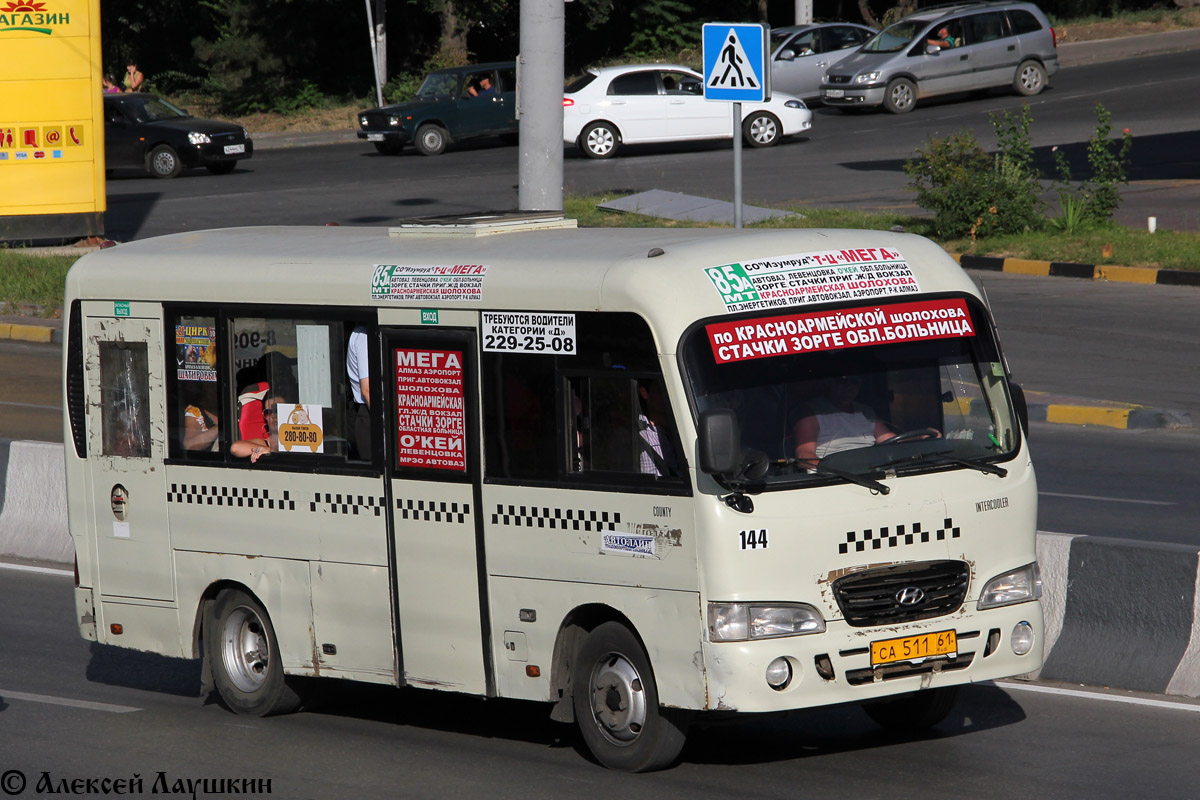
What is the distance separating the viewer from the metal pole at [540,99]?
12.8 m

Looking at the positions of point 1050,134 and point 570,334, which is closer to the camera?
point 570,334

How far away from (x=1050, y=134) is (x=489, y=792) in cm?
2850

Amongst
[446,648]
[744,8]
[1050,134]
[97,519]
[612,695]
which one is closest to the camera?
[612,695]

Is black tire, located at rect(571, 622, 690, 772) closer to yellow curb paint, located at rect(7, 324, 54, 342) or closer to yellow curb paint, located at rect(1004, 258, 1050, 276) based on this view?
yellow curb paint, located at rect(1004, 258, 1050, 276)

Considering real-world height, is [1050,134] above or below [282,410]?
above

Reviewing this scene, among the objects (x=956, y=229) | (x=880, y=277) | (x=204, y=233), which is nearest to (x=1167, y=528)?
(x=880, y=277)

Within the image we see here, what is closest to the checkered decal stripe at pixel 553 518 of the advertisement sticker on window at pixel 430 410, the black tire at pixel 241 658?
the advertisement sticker on window at pixel 430 410

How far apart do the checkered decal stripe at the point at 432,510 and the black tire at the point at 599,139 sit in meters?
27.5

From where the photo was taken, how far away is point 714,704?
21.4 feet

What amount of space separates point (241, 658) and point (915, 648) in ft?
11.4

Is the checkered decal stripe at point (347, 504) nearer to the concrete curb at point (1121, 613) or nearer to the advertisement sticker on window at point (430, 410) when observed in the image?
the advertisement sticker on window at point (430, 410)

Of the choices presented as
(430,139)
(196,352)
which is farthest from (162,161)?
(196,352)

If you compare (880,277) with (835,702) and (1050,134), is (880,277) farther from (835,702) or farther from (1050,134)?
(1050,134)

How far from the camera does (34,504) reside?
12.6 metres
